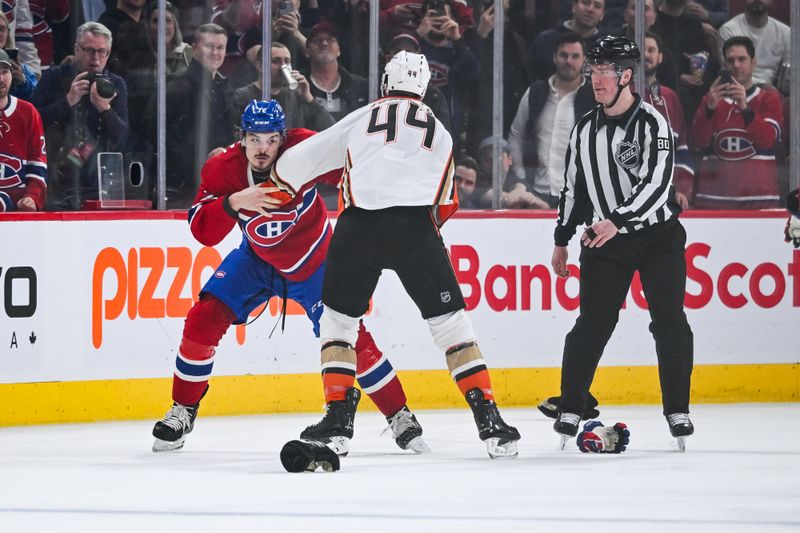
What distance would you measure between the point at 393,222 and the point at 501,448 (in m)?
0.80

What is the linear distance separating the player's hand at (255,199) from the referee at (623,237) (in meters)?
1.02

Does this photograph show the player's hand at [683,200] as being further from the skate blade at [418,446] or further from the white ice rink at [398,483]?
the skate blade at [418,446]

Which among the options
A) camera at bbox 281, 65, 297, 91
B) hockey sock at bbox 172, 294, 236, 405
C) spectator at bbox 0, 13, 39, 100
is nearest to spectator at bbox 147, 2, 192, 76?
camera at bbox 281, 65, 297, 91

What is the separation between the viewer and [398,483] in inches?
168

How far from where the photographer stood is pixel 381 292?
21.6 ft

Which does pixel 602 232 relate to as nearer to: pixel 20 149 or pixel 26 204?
pixel 26 204

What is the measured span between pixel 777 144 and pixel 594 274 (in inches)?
112

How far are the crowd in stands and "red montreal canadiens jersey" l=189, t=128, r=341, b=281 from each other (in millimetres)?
1671

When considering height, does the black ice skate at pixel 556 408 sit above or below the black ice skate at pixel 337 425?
below

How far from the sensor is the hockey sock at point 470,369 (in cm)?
473

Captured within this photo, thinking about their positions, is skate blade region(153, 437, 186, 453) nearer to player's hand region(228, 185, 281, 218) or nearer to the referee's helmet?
player's hand region(228, 185, 281, 218)

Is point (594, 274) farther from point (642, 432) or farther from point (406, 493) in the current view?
point (406, 493)

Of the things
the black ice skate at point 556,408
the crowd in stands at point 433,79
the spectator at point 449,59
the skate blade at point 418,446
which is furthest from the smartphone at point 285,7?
the skate blade at point 418,446

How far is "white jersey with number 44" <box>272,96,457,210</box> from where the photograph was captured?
15.1 ft
